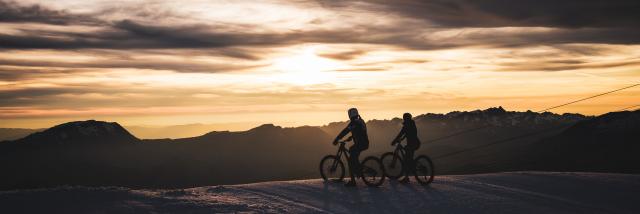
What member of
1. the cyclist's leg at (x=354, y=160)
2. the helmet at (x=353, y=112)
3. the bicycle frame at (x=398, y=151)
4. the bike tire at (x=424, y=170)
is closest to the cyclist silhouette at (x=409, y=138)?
the bicycle frame at (x=398, y=151)

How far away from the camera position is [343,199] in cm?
1580

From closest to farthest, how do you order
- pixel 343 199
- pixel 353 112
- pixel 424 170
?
pixel 343 199 < pixel 353 112 < pixel 424 170

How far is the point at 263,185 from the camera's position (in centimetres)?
1784

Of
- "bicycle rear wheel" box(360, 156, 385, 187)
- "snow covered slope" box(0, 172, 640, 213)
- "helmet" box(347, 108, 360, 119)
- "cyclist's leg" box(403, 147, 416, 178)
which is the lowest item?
"snow covered slope" box(0, 172, 640, 213)

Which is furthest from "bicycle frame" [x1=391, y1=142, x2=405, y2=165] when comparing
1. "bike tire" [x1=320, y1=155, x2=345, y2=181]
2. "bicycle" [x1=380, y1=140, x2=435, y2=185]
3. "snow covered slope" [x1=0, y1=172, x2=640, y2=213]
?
"bike tire" [x1=320, y1=155, x2=345, y2=181]

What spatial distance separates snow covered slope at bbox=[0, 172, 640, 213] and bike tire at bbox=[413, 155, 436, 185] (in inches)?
12.5

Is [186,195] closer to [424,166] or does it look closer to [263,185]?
[263,185]

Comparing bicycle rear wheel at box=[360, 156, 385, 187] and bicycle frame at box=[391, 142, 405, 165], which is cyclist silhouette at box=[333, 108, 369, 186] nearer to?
bicycle rear wheel at box=[360, 156, 385, 187]

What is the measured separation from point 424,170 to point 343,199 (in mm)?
3947

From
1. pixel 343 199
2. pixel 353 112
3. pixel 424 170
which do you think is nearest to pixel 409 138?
pixel 424 170

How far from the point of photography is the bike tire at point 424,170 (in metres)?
18.5

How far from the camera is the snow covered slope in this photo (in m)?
14.3

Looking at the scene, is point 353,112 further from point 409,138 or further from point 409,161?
point 409,161

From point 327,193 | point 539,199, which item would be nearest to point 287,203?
point 327,193
